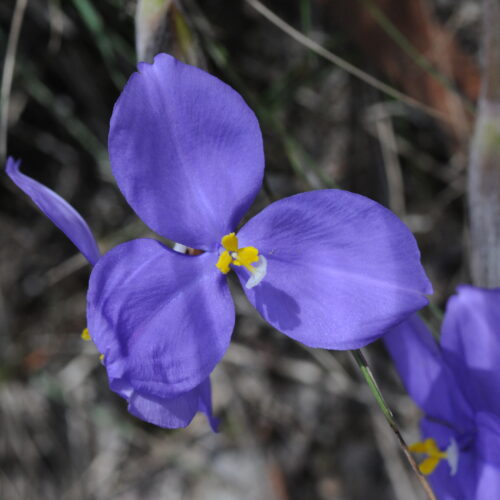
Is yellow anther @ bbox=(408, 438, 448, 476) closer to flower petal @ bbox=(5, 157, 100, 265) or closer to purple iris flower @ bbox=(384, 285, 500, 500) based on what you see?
purple iris flower @ bbox=(384, 285, 500, 500)

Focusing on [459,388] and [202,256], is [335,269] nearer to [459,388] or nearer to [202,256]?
[202,256]

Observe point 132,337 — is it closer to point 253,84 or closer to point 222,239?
point 222,239

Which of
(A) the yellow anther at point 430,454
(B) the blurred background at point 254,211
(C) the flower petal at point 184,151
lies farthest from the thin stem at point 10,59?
(A) the yellow anther at point 430,454

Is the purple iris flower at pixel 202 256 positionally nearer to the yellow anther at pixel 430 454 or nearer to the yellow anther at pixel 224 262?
the yellow anther at pixel 224 262

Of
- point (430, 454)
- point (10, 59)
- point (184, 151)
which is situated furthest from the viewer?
point (10, 59)

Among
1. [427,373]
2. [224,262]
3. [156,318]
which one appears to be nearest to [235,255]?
[224,262]

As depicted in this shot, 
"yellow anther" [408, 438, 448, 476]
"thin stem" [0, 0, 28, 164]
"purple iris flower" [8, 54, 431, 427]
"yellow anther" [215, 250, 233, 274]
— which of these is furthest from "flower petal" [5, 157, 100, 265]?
"yellow anther" [408, 438, 448, 476]

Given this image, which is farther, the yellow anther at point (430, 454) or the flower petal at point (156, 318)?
the yellow anther at point (430, 454)

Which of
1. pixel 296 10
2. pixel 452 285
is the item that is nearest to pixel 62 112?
pixel 296 10
